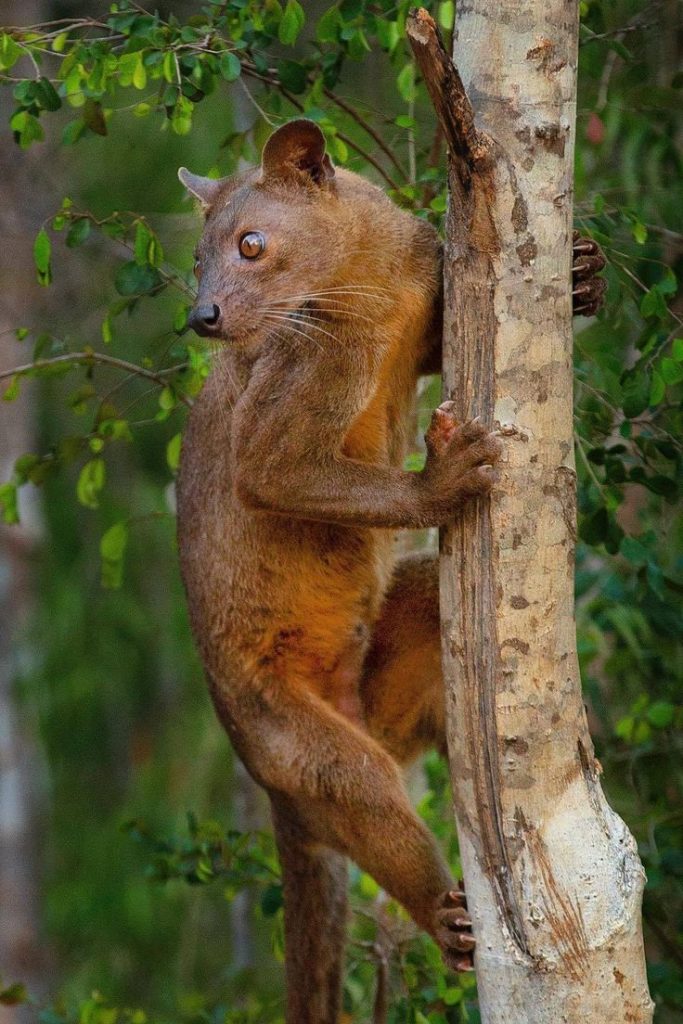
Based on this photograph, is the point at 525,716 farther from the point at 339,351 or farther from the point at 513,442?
the point at 339,351

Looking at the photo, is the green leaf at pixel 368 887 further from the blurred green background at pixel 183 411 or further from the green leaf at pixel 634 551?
the green leaf at pixel 634 551

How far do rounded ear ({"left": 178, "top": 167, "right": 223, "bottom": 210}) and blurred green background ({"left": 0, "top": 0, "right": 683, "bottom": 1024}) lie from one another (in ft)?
0.54

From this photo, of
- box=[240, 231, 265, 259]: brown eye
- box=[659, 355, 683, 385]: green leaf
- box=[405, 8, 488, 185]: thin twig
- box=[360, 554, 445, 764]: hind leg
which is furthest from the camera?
box=[360, 554, 445, 764]: hind leg

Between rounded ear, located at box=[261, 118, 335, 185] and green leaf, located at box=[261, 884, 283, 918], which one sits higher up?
rounded ear, located at box=[261, 118, 335, 185]

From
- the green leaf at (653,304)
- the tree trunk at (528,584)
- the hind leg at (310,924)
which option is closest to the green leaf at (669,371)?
the green leaf at (653,304)

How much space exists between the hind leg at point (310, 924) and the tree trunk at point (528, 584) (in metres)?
1.13

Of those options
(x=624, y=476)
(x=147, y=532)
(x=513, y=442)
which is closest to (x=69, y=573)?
(x=147, y=532)

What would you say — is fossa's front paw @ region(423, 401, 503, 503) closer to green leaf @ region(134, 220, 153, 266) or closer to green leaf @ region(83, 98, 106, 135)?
green leaf @ region(134, 220, 153, 266)

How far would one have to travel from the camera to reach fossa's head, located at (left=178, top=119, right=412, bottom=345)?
3514 mm

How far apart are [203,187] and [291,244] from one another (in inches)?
17.1

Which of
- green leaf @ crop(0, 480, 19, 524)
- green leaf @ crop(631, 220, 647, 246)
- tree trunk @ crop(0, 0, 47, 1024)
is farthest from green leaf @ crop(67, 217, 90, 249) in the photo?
tree trunk @ crop(0, 0, 47, 1024)

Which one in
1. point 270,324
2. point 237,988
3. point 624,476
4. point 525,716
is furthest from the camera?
point 237,988

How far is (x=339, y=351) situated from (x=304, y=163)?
0.52 metres

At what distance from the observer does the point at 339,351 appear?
12.1ft
